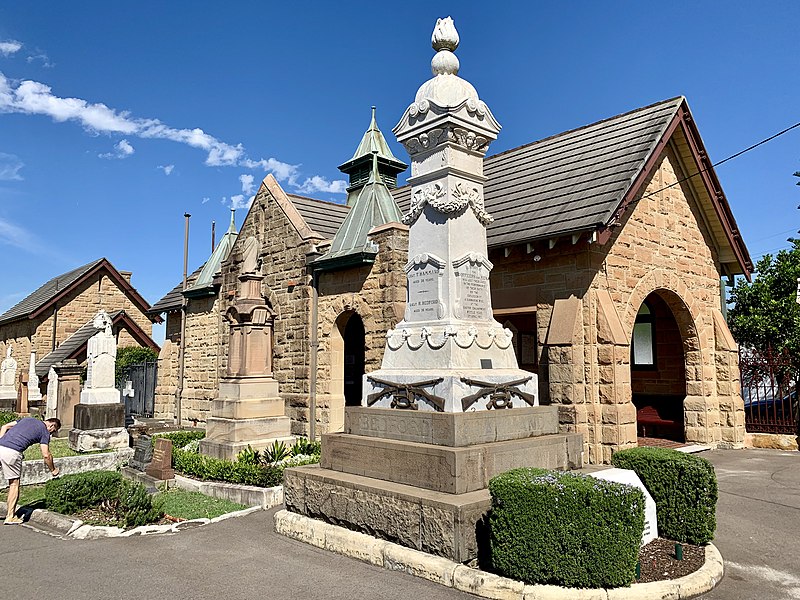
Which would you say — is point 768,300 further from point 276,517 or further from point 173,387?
point 173,387

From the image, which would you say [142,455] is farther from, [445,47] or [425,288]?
[445,47]

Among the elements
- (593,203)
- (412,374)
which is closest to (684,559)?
(412,374)

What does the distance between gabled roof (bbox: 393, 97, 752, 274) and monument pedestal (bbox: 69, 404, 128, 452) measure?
9.65 meters

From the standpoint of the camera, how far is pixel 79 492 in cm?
789

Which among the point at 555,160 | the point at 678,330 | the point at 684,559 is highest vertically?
the point at 555,160

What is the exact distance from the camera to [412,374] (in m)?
6.31

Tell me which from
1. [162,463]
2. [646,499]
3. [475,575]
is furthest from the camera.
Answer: [162,463]

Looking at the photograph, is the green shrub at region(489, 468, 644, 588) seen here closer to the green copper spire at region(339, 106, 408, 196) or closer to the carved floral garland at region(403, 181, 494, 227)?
the carved floral garland at region(403, 181, 494, 227)

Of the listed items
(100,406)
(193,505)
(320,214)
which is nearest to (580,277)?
(193,505)

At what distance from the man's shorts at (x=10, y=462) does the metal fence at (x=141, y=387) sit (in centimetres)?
1554

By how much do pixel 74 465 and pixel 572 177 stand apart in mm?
12075

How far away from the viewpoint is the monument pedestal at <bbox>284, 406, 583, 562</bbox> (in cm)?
506

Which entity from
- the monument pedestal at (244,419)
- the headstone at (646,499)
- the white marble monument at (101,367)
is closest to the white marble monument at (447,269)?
the headstone at (646,499)

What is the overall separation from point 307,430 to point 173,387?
379 inches
